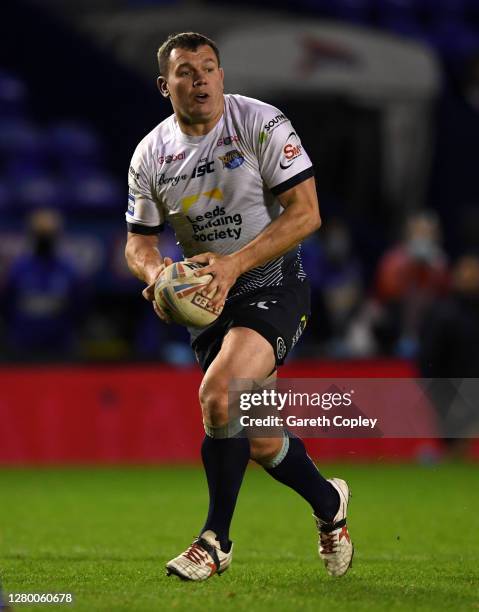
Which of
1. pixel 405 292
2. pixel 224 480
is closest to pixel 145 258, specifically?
pixel 224 480

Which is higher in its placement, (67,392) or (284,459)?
(284,459)

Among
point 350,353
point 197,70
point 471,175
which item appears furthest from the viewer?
point 471,175

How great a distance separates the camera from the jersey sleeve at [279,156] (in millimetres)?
5766

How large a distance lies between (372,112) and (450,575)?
40.5 ft

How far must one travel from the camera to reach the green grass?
203 inches

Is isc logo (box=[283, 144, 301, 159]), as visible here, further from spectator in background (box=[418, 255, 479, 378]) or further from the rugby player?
spectator in background (box=[418, 255, 479, 378])

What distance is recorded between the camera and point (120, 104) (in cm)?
1630

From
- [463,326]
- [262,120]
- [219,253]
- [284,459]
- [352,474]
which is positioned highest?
[262,120]

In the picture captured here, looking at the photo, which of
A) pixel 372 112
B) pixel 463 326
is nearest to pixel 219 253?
pixel 463 326

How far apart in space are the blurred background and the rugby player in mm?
6103

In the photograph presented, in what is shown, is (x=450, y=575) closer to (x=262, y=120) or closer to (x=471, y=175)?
(x=262, y=120)

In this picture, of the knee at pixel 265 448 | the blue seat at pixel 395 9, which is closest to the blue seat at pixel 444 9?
the blue seat at pixel 395 9

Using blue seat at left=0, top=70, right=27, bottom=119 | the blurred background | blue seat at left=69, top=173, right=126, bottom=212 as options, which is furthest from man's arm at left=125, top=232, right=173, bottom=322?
blue seat at left=0, top=70, right=27, bottom=119

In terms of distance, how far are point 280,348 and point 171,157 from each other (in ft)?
3.18
